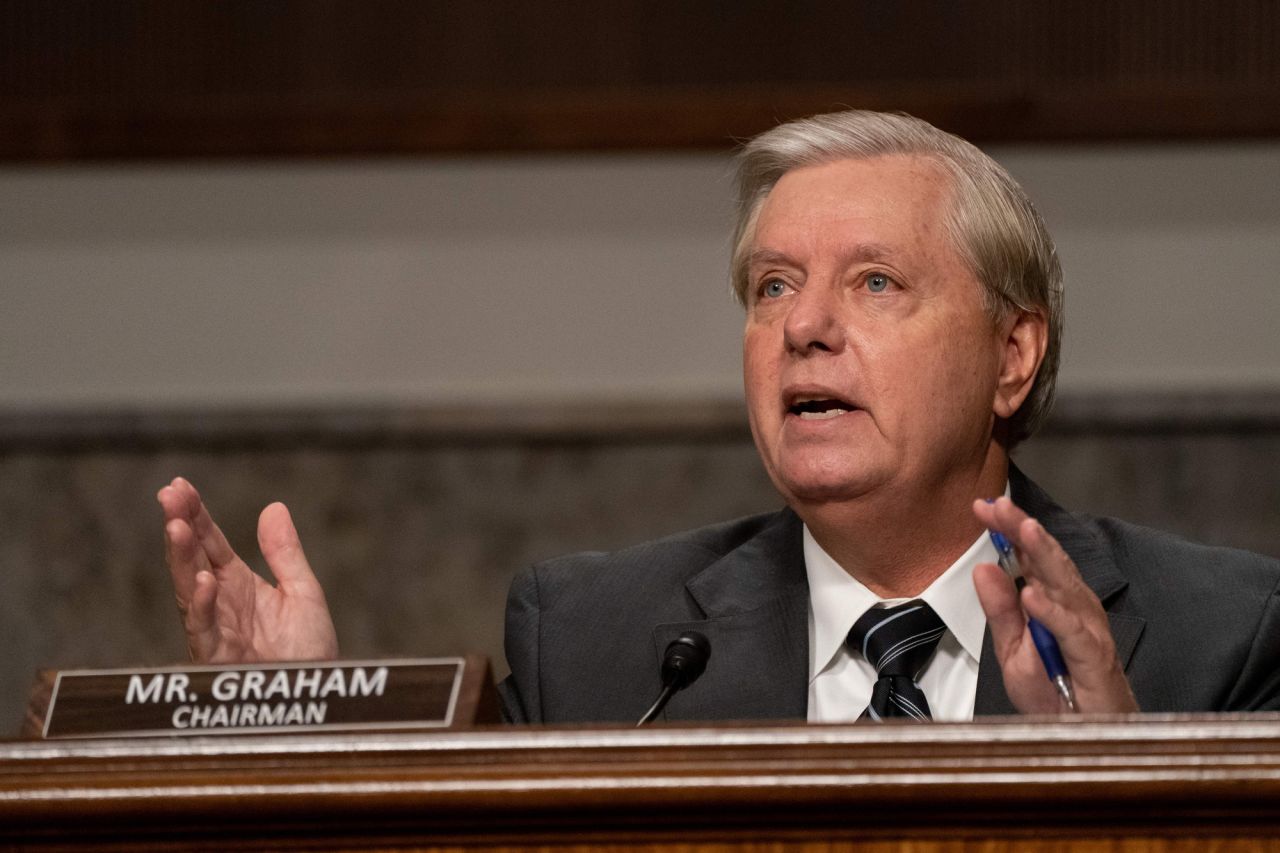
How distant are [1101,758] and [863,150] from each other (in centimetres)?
116

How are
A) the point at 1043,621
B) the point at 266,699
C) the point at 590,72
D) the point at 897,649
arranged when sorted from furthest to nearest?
1. the point at 590,72
2. the point at 897,649
3. the point at 1043,621
4. the point at 266,699

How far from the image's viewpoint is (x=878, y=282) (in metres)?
2.06

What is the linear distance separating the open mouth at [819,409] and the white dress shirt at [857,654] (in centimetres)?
20

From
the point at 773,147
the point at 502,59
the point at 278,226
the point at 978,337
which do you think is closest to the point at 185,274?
the point at 278,226

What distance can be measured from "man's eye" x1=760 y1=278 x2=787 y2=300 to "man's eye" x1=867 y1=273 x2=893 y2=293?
12cm

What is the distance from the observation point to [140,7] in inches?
154

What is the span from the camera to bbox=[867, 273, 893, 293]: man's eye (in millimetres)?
2059

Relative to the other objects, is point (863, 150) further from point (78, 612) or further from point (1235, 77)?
point (78, 612)

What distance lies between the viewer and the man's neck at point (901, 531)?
2039 millimetres

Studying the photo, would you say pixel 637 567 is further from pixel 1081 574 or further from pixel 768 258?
pixel 1081 574

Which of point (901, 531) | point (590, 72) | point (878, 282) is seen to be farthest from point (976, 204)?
point (590, 72)

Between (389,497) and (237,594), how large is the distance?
2.18 meters

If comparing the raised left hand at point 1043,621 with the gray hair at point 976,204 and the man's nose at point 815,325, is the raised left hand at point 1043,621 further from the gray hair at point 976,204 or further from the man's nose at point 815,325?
the gray hair at point 976,204

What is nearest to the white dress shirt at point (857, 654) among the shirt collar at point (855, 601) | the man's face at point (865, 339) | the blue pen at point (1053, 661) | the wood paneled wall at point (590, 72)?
the shirt collar at point (855, 601)
